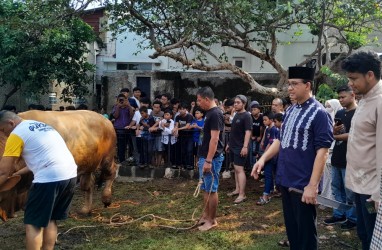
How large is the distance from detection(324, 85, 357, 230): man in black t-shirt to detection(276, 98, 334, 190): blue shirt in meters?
1.49

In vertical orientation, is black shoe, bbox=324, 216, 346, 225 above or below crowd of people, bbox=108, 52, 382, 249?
below

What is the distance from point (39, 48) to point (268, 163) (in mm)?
7967

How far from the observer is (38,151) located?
4684 millimetres

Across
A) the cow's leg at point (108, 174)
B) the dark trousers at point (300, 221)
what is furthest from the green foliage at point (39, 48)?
the dark trousers at point (300, 221)

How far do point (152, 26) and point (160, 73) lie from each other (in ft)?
15.5

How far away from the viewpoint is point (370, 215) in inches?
146

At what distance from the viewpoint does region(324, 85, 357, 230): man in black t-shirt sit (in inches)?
228

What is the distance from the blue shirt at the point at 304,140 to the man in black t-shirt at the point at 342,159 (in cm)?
149

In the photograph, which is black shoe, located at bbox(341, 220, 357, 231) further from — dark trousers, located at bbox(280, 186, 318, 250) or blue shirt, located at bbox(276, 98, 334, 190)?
blue shirt, located at bbox(276, 98, 334, 190)

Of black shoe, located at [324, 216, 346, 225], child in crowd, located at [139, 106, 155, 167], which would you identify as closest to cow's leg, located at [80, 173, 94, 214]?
child in crowd, located at [139, 106, 155, 167]

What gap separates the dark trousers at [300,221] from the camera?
414cm

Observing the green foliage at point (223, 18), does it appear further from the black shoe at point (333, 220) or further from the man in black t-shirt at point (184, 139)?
the black shoe at point (333, 220)

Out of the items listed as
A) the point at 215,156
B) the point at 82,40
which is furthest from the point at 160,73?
the point at 215,156

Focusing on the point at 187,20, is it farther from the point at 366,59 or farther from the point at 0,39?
the point at 366,59
